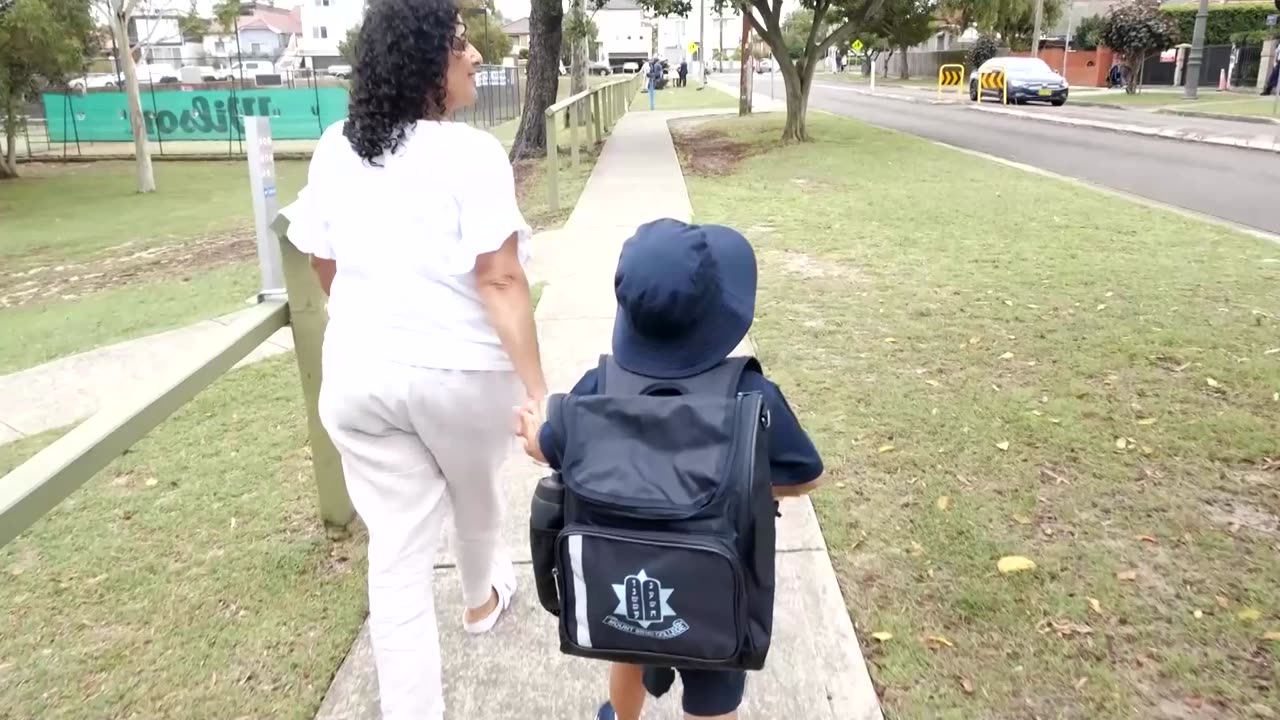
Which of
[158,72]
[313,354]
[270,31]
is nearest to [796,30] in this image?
[158,72]

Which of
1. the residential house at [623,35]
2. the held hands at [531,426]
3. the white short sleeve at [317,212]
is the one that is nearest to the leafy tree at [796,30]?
the residential house at [623,35]

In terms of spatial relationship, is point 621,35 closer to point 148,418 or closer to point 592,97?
point 592,97

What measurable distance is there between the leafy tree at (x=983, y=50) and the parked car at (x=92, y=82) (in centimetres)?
4071

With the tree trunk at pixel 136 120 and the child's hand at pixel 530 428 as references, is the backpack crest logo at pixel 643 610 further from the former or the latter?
the tree trunk at pixel 136 120

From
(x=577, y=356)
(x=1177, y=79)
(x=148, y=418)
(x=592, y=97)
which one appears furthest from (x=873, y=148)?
(x=1177, y=79)

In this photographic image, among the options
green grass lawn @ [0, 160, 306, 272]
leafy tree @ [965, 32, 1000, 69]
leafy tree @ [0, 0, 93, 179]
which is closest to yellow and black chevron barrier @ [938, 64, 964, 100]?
leafy tree @ [965, 32, 1000, 69]

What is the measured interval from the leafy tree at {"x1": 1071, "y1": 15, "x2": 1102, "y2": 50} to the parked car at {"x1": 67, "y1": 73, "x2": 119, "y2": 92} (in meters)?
40.4

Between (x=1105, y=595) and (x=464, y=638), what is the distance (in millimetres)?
1978

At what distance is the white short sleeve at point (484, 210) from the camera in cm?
209

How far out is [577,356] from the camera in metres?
5.59

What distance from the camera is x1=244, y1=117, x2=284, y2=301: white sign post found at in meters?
3.25

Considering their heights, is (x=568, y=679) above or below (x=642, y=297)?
below

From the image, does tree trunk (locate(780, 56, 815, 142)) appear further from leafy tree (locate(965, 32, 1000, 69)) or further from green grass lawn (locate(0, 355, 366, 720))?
leafy tree (locate(965, 32, 1000, 69))

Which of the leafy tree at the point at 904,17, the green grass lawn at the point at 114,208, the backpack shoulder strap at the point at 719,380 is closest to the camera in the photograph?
the backpack shoulder strap at the point at 719,380
